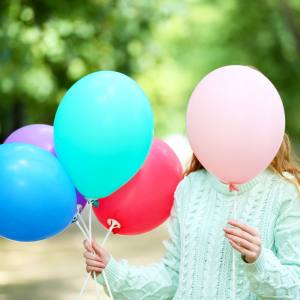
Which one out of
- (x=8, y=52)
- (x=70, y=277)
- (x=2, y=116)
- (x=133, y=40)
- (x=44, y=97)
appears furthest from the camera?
(x=2, y=116)

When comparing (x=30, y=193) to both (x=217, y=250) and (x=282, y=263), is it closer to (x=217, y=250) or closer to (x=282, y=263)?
(x=217, y=250)

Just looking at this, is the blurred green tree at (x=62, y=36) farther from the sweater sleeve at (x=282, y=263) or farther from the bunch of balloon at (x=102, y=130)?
the sweater sleeve at (x=282, y=263)

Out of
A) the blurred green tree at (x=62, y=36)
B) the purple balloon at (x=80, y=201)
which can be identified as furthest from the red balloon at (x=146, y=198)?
the blurred green tree at (x=62, y=36)

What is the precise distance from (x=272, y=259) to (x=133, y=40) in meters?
12.9

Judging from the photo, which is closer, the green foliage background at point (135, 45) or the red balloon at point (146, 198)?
the red balloon at point (146, 198)

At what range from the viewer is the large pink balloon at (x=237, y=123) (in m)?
2.48

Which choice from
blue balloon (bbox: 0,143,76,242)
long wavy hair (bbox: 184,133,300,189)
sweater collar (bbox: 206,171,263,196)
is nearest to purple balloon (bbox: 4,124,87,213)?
blue balloon (bbox: 0,143,76,242)

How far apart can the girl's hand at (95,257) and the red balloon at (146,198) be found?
0.63ft

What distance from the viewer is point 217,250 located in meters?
2.59

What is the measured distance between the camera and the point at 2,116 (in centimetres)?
2330

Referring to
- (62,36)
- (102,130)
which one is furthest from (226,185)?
(62,36)

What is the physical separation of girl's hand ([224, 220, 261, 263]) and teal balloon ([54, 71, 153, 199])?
434 millimetres

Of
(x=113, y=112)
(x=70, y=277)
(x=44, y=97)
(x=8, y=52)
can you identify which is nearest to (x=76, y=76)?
(x=44, y=97)

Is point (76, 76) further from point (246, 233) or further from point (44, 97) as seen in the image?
point (246, 233)
